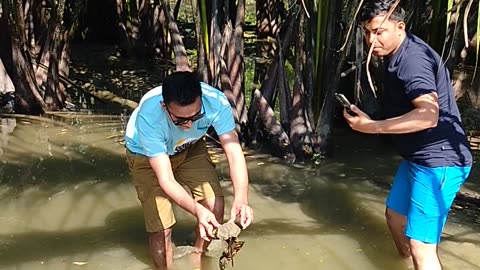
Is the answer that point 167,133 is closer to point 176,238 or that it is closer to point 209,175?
point 209,175

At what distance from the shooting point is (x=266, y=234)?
407 cm

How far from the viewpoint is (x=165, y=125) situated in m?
3.15

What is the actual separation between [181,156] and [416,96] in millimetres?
1216

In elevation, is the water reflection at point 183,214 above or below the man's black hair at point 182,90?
below

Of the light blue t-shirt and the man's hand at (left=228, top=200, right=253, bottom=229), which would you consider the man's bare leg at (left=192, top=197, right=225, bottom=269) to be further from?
the man's hand at (left=228, top=200, right=253, bottom=229)

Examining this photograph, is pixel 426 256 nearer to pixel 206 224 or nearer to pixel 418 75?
pixel 418 75

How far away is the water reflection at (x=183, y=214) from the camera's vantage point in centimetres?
375

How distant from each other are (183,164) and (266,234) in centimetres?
77

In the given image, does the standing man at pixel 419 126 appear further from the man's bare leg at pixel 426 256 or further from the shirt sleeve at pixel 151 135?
the shirt sleeve at pixel 151 135

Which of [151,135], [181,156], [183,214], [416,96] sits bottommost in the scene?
[183,214]

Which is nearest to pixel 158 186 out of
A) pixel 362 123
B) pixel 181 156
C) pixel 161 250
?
pixel 181 156

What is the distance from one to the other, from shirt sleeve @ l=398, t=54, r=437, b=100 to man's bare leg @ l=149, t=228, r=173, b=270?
55.1 inches

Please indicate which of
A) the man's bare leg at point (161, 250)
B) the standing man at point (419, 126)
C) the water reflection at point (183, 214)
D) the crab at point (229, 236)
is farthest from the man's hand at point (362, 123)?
the man's bare leg at point (161, 250)

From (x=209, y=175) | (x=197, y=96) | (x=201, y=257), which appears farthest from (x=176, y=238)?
(x=197, y=96)
